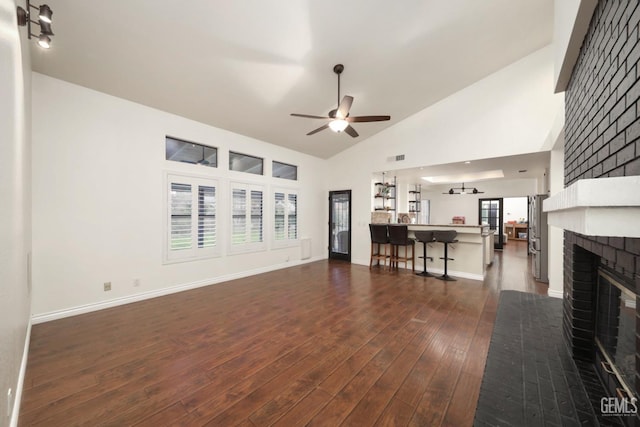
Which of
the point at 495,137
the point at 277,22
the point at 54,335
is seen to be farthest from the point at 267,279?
the point at 495,137

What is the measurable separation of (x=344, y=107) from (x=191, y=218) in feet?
10.5

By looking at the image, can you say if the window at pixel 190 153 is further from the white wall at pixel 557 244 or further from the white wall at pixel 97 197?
the white wall at pixel 557 244

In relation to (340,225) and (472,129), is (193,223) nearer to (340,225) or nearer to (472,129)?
(340,225)

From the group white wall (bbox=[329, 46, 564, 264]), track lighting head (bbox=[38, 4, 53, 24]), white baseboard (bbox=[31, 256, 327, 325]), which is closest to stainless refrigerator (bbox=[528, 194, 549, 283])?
white wall (bbox=[329, 46, 564, 264])

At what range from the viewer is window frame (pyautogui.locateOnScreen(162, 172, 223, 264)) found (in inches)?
162

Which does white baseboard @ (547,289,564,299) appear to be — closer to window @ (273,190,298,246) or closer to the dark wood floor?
the dark wood floor

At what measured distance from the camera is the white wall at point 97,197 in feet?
10.1

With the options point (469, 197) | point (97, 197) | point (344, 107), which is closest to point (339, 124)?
point (344, 107)

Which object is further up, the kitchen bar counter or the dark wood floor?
the kitchen bar counter

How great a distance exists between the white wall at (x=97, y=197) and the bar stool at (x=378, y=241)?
3.67 metres

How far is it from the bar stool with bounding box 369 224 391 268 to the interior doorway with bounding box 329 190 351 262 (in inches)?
33.2

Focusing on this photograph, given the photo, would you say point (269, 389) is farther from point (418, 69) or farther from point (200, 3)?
point (418, 69)

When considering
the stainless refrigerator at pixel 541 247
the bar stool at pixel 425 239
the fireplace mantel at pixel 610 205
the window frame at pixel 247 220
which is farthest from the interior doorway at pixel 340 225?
the fireplace mantel at pixel 610 205

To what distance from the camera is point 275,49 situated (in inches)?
128
